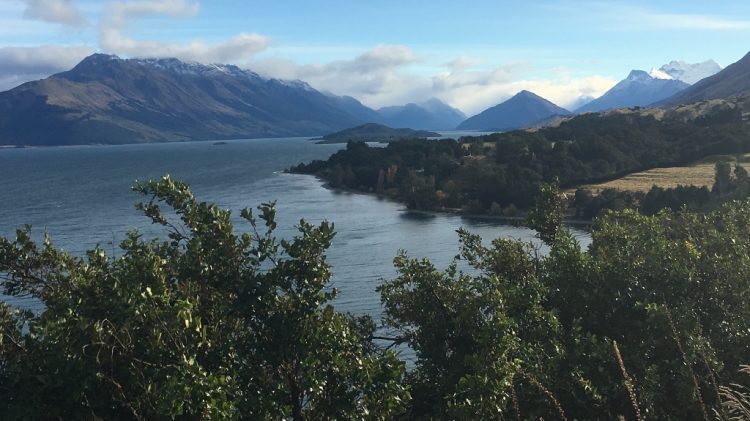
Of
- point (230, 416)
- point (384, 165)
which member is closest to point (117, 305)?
point (230, 416)

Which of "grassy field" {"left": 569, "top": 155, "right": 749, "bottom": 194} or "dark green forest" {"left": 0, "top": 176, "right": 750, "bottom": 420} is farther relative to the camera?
"grassy field" {"left": 569, "top": 155, "right": 749, "bottom": 194}

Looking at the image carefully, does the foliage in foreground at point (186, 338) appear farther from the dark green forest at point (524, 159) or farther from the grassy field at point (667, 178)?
the grassy field at point (667, 178)

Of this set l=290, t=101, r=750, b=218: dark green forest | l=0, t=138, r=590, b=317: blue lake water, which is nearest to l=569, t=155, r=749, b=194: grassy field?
l=290, t=101, r=750, b=218: dark green forest

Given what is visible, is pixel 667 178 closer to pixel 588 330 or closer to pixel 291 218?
pixel 291 218

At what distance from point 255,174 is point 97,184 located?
41165 millimetres

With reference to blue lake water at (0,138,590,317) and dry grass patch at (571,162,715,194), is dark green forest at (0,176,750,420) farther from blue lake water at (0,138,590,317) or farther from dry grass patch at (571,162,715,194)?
dry grass patch at (571,162,715,194)

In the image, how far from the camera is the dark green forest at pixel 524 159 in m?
120

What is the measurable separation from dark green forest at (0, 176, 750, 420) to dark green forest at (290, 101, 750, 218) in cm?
8113

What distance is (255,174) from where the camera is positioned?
586 feet

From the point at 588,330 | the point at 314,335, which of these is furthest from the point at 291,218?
the point at 314,335

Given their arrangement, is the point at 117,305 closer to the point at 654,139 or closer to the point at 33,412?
the point at 33,412

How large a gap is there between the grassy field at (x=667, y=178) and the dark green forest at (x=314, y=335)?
289 feet

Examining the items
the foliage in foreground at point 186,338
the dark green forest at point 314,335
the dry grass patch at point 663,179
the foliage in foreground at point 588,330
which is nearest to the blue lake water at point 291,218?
the foliage in foreground at point 588,330

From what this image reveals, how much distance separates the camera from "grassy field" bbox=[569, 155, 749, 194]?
4106 inches
